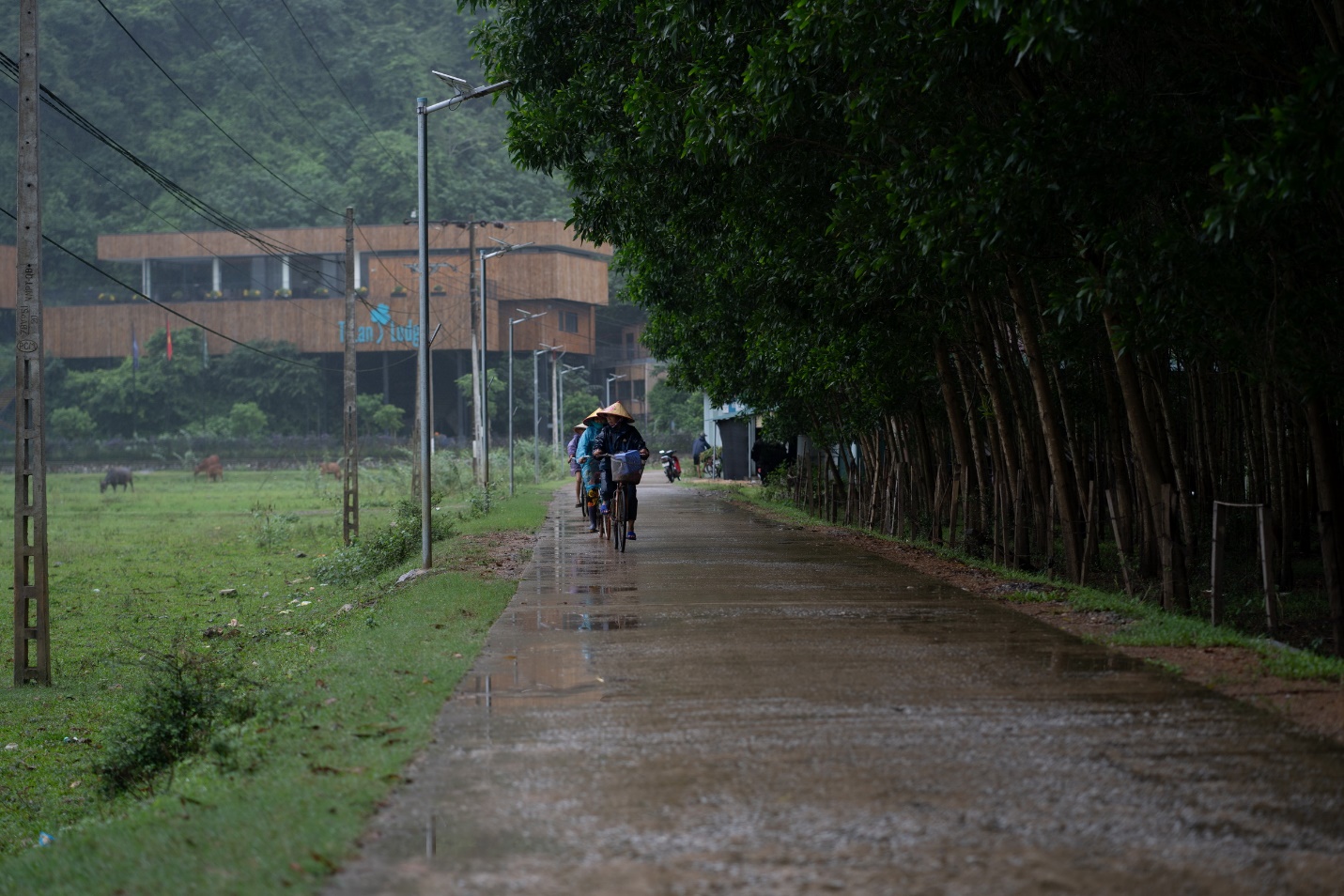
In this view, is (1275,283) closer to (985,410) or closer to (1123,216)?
(1123,216)

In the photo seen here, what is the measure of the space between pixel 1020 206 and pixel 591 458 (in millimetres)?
11884

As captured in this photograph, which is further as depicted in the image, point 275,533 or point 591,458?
point 275,533

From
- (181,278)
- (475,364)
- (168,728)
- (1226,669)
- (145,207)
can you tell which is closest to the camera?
(1226,669)

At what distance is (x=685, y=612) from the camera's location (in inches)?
447

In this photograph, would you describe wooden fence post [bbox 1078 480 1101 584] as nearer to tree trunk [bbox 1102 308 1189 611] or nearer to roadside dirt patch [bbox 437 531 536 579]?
tree trunk [bbox 1102 308 1189 611]

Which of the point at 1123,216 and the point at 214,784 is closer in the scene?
the point at 214,784

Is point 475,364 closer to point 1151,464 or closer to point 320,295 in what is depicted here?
point 1151,464

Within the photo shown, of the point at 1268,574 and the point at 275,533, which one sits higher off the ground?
the point at 1268,574

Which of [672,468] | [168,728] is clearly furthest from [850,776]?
[672,468]

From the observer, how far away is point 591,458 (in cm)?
2103

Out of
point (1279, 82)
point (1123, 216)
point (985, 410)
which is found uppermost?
point (1279, 82)

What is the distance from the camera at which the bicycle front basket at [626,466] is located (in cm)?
1752

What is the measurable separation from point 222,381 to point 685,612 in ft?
255

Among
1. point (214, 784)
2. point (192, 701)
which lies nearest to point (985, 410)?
point (192, 701)
